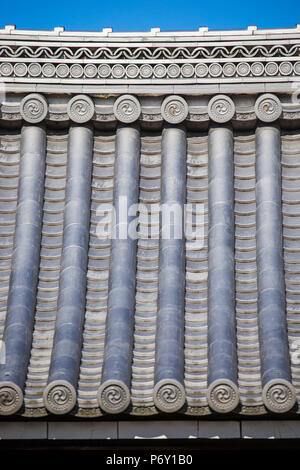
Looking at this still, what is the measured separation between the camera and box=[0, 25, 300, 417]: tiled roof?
1167cm

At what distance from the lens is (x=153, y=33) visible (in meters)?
14.6

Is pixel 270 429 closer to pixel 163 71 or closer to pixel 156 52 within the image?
pixel 163 71

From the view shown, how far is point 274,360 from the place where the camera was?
11773 millimetres

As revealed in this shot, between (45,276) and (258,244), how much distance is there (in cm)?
274

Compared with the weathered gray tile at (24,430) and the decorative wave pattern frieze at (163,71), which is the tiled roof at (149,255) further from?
the decorative wave pattern frieze at (163,71)

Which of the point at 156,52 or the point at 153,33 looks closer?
the point at 156,52

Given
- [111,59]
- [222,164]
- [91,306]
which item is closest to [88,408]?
[91,306]

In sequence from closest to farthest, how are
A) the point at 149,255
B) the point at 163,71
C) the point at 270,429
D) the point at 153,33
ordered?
1. the point at 270,429
2. the point at 149,255
3. the point at 163,71
4. the point at 153,33

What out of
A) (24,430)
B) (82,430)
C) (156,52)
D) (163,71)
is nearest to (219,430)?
(82,430)

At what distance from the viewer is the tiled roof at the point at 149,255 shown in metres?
11.7

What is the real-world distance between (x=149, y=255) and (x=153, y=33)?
3297mm


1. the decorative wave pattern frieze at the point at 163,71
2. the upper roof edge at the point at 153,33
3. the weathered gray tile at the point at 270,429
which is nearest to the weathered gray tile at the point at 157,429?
the weathered gray tile at the point at 270,429
